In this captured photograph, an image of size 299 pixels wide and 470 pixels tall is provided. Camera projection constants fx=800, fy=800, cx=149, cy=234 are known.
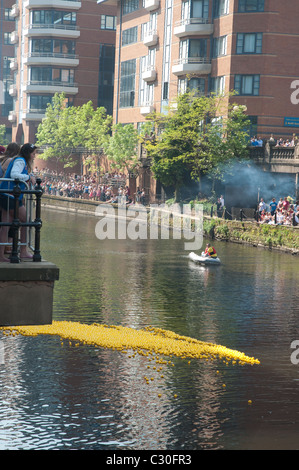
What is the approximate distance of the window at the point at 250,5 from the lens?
64.4 meters

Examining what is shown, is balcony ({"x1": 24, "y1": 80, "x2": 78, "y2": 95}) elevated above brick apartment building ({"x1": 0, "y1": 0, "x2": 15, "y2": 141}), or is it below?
below

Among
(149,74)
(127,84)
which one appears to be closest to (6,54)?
(127,84)

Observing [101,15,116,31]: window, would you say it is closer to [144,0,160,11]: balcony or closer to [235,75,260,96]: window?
[144,0,160,11]: balcony

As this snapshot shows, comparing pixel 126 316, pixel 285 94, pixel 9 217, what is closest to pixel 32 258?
pixel 9 217

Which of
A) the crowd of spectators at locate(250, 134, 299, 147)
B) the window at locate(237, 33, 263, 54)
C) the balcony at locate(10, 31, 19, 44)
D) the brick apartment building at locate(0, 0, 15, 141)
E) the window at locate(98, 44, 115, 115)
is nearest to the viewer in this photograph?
the crowd of spectators at locate(250, 134, 299, 147)

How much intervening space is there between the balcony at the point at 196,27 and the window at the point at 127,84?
50.3 feet

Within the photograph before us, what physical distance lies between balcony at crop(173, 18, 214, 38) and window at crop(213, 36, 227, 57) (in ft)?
4.15

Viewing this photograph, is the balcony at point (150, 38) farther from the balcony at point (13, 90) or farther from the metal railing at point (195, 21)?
the balcony at point (13, 90)

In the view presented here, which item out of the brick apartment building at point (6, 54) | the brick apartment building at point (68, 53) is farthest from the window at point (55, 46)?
the brick apartment building at point (6, 54)

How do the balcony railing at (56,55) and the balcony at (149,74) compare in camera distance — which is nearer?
the balcony at (149,74)

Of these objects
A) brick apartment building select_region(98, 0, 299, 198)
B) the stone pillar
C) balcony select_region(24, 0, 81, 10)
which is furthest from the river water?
balcony select_region(24, 0, 81, 10)

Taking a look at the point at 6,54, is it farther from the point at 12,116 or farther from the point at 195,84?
the point at 195,84

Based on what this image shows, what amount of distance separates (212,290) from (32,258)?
2104 centimetres

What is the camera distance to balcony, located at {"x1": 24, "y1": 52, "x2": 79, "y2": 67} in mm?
105500
